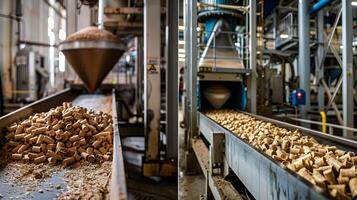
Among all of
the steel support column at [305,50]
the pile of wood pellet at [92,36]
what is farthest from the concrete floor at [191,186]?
the steel support column at [305,50]

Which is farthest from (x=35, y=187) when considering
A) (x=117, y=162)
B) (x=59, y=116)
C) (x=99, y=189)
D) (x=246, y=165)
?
(x=246, y=165)

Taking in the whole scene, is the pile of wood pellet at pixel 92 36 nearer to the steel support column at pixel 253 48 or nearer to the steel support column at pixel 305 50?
the steel support column at pixel 253 48

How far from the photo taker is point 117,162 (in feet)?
3.55

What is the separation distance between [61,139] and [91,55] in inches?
54.9

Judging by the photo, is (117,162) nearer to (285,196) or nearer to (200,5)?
(285,196)

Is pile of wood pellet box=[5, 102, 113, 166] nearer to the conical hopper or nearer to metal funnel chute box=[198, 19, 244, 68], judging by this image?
the conical hopper

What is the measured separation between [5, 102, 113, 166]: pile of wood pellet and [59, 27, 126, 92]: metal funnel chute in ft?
3.27

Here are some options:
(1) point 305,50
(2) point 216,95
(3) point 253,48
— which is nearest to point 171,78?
(2) point 216,95

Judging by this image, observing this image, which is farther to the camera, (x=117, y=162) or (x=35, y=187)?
(x=35, y=187)

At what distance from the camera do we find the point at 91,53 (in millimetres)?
2900

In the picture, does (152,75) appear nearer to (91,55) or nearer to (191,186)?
(91,55)

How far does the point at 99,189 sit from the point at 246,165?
0.67 m

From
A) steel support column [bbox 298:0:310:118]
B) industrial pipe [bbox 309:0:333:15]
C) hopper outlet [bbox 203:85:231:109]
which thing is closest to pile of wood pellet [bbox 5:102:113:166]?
hopper outlet [bbox 203:85:231:109]

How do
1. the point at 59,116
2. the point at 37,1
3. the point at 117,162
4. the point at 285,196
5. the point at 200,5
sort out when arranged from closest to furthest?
the point at 285,196 < the point at 117,162 < the point at 59,116 < the point at 200,5 < the point at 37,1
